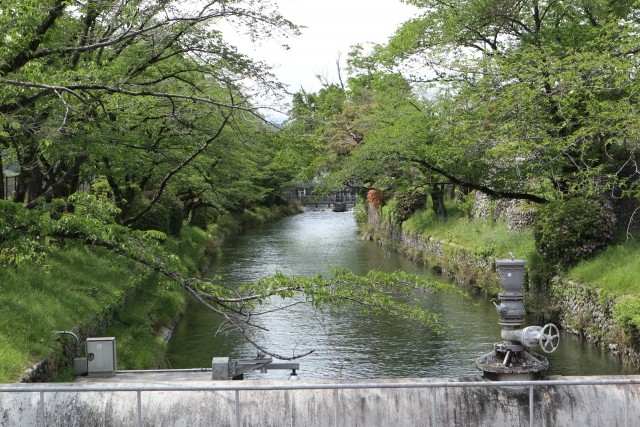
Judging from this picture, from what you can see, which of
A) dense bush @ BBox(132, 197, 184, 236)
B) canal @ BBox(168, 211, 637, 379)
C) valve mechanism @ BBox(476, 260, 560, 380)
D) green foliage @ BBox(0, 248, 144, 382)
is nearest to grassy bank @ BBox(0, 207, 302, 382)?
green foliage @ BBox(0, 248, 144, 382)

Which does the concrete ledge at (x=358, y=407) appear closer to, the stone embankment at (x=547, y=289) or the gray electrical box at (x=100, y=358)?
the gray electrical box at (x=100, y=358)

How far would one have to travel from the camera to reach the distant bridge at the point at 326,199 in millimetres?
85875

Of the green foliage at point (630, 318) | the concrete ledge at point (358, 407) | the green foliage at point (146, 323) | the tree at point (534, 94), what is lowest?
the green foliage at point (146, 323)

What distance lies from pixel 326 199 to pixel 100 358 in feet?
259

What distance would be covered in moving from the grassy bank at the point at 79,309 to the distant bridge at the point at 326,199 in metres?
62.2

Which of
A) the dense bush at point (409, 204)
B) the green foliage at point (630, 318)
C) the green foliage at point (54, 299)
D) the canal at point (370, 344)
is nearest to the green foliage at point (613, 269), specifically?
the green foliage at point (630, 318)

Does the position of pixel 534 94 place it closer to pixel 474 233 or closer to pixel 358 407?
pixel 358 407

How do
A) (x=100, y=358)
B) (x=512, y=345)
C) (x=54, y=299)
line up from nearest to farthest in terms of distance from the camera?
(x=512, y=345)
(x=100, y=358)
(x=54, y=299)

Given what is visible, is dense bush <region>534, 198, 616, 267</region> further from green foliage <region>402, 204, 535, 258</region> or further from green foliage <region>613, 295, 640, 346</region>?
green foliage <region>613, 295, 640, 346</region>

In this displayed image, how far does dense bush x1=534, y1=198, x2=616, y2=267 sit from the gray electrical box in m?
12.9

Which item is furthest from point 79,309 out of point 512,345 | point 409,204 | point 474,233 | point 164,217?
point 409,204

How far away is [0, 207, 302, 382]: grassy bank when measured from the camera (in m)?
11.8

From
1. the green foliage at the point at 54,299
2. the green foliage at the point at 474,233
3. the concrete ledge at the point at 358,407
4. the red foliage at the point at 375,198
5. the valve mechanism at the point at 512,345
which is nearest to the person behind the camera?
the concrete ledge at the point at 358,407

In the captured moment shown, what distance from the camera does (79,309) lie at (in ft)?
49.6
